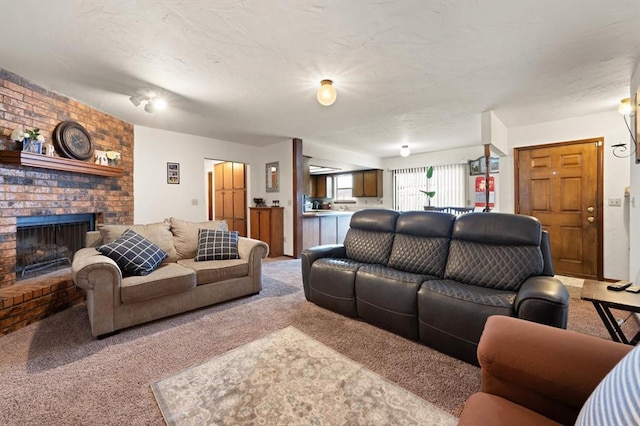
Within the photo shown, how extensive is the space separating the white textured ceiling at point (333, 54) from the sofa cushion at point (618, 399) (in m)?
1.93

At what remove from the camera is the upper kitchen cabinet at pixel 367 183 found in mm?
7539

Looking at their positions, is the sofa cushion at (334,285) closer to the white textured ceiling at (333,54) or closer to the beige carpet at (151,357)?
the beige carpet at (151,357)

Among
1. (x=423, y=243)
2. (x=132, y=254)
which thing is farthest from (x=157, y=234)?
(x=423, y=243)

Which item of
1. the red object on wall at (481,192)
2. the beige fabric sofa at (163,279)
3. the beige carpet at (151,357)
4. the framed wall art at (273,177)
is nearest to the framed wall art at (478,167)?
the red object on wall at (481,192)

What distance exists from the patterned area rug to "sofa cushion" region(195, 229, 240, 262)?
139 cm

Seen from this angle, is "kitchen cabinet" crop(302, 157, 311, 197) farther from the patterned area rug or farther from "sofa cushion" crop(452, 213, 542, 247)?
the patterned area rug

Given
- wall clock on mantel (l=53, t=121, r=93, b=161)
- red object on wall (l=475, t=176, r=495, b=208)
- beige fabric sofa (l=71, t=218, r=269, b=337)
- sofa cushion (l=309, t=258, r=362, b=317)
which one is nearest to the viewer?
beige fabric sofa (l=71, t=218, r=269, b=337)

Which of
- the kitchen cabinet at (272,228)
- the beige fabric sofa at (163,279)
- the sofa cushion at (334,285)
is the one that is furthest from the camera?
the kitchen cabinet at (272,228)

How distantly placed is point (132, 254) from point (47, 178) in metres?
1.50

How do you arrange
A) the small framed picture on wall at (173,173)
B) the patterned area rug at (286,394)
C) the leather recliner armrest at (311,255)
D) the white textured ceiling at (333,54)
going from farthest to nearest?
the small framed picture on wall at (173,173) → the leather recliner armrest at (311,255) → the white textured ceiling at (333,54) → the patterned area rug at (286,394)

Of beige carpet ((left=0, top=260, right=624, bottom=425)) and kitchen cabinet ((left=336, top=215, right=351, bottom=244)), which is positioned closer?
beige carpet ((left=0, top=260, right=624, bottom=425))

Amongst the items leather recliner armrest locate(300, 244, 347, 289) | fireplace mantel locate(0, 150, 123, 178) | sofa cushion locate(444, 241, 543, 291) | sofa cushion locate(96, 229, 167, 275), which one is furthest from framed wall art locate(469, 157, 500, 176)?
fireplace mantel locate(0, 150, 123, 178)

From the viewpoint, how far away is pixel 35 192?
9.26 feet

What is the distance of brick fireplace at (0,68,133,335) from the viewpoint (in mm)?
2457
